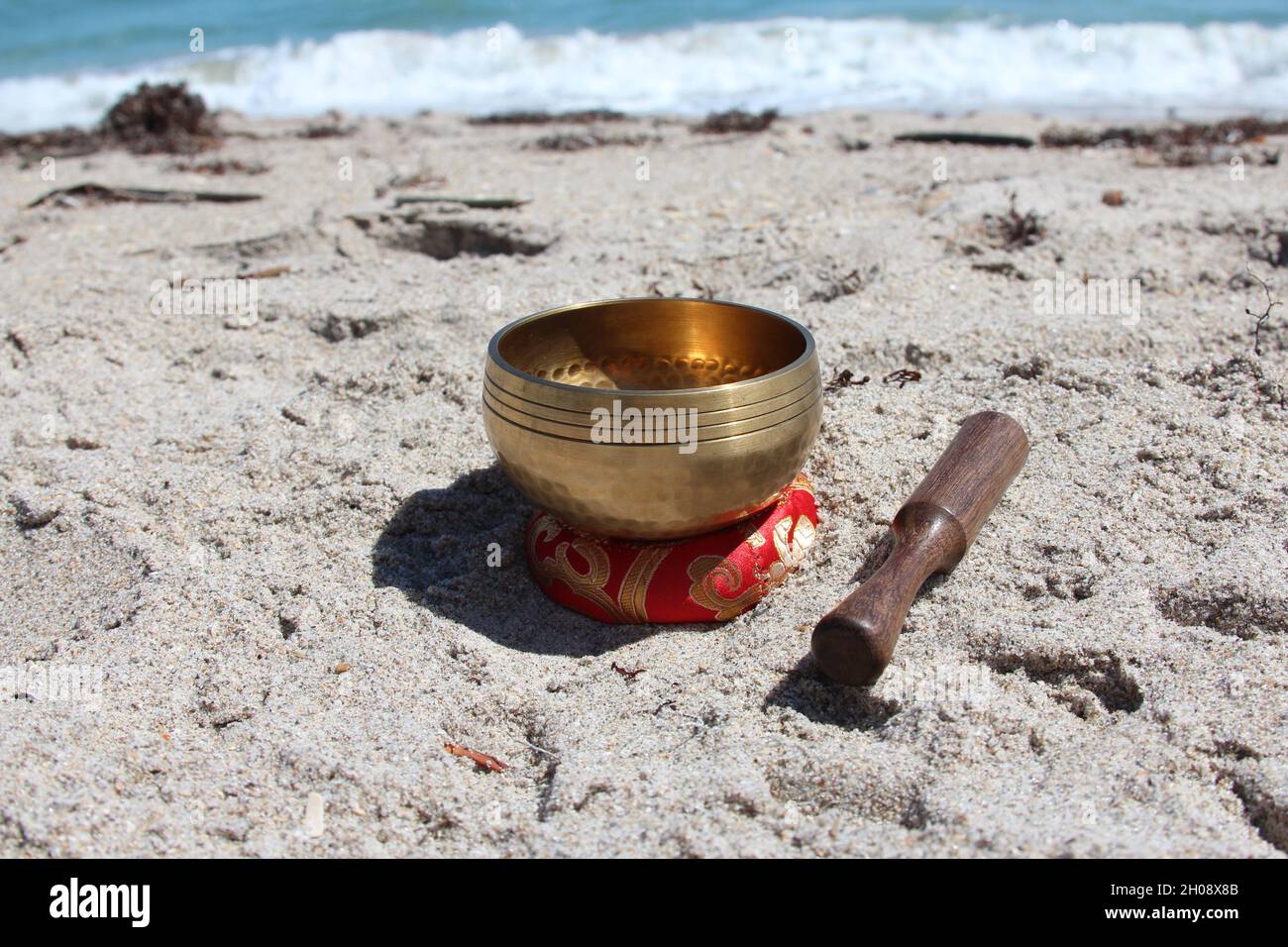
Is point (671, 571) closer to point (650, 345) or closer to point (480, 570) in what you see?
point (480, 570)

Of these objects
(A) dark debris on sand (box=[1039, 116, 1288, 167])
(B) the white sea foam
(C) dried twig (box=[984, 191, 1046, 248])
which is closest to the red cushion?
(C) dried twig (box=[984, 191, 1046, 248])

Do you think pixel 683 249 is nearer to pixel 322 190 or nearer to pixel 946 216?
pixel 946 216

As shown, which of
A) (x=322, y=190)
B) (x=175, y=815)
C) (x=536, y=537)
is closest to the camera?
(x=175, y=815)

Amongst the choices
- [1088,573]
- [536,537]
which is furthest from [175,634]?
[1088,573]

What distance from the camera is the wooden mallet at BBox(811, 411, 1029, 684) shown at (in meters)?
1.94

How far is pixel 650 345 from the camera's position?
2.80 metres

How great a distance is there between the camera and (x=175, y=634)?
2213 millimetres

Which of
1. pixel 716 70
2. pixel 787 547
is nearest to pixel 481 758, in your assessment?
pixel 787 547

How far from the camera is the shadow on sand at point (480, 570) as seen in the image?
A: 2367 millimetres

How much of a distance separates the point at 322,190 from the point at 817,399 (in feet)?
13.5

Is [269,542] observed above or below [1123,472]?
below

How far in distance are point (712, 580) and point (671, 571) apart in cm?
10

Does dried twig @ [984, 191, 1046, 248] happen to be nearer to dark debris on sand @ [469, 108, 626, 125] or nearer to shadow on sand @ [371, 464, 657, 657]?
shadow on sand @ [371, 464, 657, 657]

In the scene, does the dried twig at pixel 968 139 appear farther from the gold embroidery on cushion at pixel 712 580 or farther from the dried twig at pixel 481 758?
the dried twig at pixel 481 758
